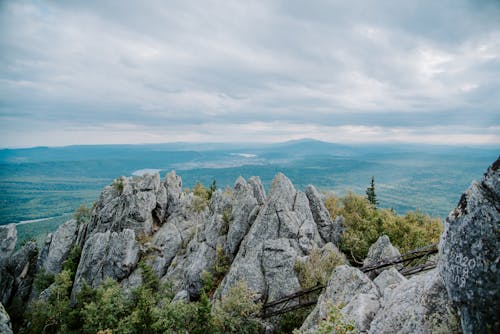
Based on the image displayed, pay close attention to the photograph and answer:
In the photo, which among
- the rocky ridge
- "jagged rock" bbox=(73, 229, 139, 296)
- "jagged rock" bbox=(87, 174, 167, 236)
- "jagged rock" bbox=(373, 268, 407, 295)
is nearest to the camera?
the rocky ridge

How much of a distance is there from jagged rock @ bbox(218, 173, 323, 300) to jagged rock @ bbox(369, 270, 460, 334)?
15.9 m

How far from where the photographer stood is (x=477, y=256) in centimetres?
745

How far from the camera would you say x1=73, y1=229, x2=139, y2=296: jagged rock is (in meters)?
41.8

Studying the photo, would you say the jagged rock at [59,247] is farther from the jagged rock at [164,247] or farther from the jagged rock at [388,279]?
the jagged rock at [388,279]

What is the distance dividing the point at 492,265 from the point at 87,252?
52.6 m

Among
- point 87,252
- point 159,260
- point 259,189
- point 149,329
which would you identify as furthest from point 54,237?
point 259,189

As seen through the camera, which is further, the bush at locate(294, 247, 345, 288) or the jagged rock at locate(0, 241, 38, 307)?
the jagged rock at locate(0, 241, 38, 307)

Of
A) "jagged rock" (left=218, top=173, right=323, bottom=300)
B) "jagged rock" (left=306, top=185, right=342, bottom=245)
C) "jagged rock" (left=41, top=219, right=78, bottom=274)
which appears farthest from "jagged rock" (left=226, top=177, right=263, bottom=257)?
"jagged rock" (left=41, top=219, right=78, bottom=274)

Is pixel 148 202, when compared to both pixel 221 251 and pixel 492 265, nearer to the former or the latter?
pixel 221 251

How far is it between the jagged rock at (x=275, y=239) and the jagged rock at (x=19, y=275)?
51.5 m

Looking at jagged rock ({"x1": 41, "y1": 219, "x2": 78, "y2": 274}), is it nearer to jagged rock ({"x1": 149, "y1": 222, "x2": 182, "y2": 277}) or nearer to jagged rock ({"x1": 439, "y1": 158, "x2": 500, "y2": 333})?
jagged rock ({"x1": 149, "y1": 222, "x2": 182, "y2": 277})

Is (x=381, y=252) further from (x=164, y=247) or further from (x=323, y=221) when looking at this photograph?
(x=164, y=247)

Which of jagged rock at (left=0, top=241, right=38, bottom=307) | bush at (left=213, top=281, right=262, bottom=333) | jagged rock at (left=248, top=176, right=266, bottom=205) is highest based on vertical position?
jagged rock at (left=248, top=176, right=266, bottom=205)

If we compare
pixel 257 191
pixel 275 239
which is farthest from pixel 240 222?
pixel 257 191
